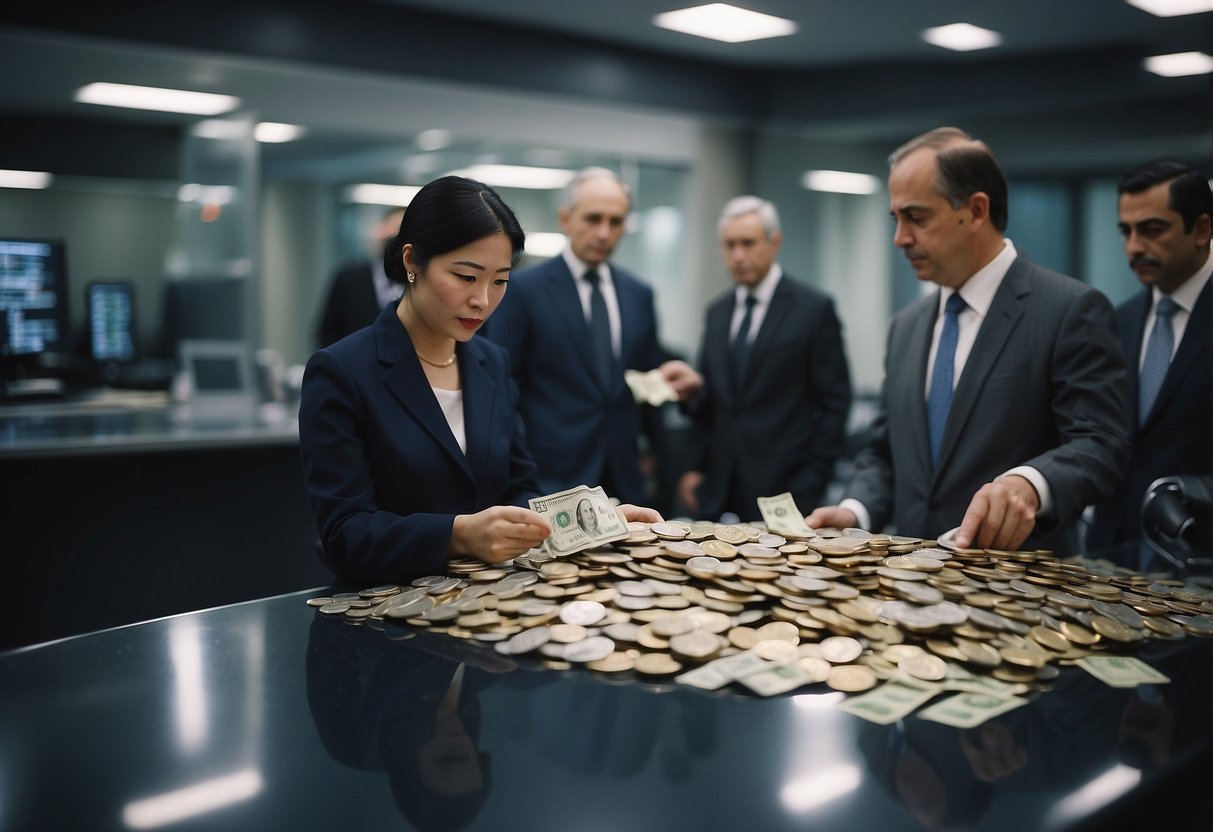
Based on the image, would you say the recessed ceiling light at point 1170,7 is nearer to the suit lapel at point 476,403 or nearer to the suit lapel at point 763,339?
the suit lapel at point 763,339

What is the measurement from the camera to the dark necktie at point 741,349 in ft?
14.1

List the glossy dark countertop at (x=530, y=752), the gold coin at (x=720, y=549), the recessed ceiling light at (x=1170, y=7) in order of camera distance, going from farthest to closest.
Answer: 1. the recessed ceiling light at (x=1170, y=7)
2. the gold coin at (x=720, y=549)
3. the glossy dark countertop at (x=530, y=752)

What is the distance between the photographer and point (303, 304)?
1067 centimetres

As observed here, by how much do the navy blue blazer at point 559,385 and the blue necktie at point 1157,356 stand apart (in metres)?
1.79

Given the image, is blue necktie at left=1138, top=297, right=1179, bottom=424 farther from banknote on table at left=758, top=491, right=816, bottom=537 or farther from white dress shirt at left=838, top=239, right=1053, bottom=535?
banknote on table at left=758, top=491, right=816, bottom=537

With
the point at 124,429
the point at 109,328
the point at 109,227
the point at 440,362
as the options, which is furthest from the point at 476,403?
the point at 109,227

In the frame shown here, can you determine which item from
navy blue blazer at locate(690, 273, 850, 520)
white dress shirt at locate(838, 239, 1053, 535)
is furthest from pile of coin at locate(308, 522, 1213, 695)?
navy blue blazer at locate(690, 273, 850, 520)

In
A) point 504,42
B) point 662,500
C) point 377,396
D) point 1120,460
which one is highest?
point 504,42

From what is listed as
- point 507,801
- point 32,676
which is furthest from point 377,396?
point 507,801

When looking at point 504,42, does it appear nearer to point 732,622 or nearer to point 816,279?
point 816,279

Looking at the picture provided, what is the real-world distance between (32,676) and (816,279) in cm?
935

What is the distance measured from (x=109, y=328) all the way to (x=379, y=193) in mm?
3784

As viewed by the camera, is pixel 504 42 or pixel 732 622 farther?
pixel 504 42

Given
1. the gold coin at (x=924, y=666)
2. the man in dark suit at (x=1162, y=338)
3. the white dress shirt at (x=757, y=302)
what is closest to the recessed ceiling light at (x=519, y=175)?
the white dress shirt at (x=757, y=302)
